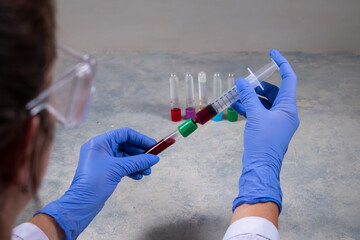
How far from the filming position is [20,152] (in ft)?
1.91

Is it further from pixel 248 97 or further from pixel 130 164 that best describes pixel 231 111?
pixel 130 164

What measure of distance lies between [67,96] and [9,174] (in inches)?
6.7

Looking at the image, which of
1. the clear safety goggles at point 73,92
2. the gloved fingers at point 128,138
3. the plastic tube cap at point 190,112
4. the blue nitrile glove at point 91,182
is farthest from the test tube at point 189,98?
the clear safety goggles at point 73,92

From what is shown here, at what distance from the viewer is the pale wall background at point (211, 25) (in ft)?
10.9

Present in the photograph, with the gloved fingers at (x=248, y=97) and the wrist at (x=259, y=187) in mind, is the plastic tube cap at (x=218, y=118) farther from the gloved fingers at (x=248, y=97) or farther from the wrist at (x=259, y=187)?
the wrist at (x=259, y=187)

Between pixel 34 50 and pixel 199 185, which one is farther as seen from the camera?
pixel 199 185

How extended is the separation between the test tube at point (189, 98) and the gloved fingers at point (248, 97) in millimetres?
1005

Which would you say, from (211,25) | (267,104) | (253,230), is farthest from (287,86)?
(211,25)

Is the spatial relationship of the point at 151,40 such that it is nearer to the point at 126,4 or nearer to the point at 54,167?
the point at 126,4

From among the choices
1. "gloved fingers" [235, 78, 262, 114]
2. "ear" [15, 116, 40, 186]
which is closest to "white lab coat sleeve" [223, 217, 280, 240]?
"gloved fingers" [235, 78, 262, 114]

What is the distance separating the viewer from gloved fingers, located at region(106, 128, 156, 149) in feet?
4.67

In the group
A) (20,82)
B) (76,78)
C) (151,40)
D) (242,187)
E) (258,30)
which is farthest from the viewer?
(151,40)

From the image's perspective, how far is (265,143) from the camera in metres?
1.26

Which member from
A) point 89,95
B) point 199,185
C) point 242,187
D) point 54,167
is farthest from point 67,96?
point 54,167
